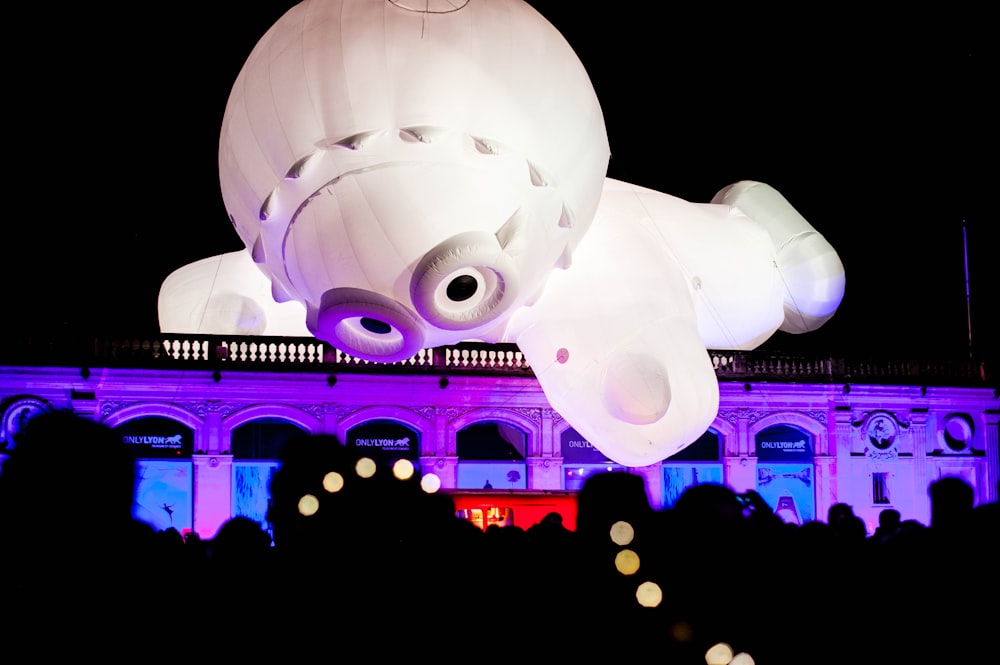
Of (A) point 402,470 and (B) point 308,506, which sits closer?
(B) point 308,506

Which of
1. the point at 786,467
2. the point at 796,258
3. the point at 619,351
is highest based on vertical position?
the point at 796,258

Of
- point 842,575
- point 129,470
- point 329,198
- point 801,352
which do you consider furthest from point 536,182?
point 801,352

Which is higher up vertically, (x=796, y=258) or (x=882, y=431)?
(x=796, y=258)

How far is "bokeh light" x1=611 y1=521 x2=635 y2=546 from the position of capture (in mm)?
3188

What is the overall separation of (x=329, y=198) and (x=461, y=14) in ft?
4.06

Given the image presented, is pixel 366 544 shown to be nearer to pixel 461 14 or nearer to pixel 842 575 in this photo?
pixel 842 575

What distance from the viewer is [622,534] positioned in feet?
10.5

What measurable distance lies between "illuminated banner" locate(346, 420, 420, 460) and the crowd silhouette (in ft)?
59.8

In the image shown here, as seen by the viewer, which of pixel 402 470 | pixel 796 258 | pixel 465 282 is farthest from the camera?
pixel 796 258

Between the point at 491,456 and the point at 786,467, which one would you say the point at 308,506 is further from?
the point at 786,467

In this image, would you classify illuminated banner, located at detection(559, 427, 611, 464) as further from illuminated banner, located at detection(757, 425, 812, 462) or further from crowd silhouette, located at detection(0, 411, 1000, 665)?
crowd silhouette, located at detection(0, 411, 1000, 665)

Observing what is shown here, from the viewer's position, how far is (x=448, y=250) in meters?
5.74

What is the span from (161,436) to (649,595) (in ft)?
63.3

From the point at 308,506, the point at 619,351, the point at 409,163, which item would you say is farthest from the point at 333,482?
the point at 619,351
